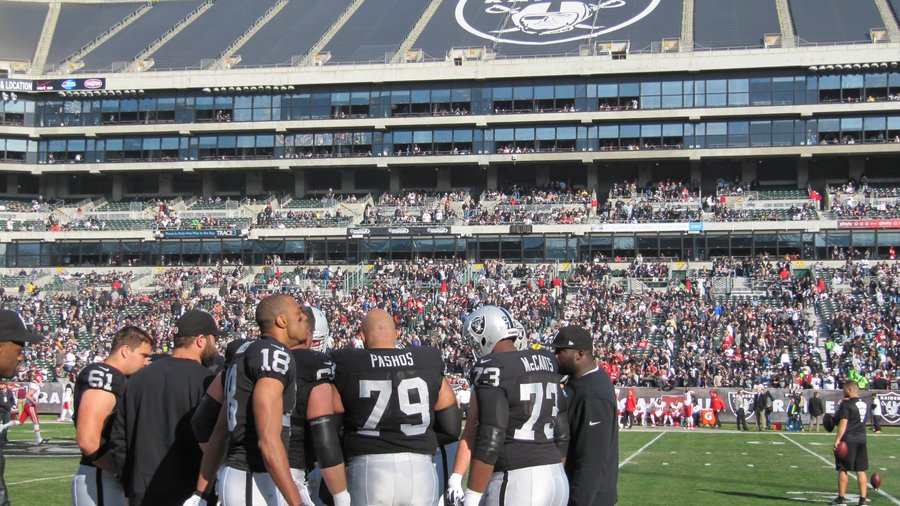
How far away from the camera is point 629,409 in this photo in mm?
33531

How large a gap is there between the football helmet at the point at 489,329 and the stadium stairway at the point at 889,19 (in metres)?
56.1

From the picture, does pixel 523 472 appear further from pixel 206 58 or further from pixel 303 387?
pixel 206 58

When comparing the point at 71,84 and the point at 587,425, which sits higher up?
the point at 71,84

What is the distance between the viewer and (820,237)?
52.9m

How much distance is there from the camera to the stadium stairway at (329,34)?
64.4 metres

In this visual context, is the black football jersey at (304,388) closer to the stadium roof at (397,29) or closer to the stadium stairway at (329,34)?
the stadium roof at (397,29)

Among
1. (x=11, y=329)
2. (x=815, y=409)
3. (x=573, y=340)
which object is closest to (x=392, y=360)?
(x=573, y=340)

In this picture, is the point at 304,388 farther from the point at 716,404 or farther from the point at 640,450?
the point at 716,404

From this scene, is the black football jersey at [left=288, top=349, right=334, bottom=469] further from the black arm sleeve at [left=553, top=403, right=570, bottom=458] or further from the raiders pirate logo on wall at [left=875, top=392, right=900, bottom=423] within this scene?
the raiders pirate logo on wall at [left=875, top=392, right=900, bottom=423]

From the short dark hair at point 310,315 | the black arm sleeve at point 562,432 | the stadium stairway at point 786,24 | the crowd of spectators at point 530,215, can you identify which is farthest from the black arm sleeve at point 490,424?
the stadium stairway at point 786,24

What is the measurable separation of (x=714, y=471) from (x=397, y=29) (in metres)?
51.1

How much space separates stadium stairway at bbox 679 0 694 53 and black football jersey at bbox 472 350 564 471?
53.7m

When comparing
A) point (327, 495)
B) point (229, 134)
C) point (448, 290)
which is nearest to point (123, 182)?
point (229, 134)

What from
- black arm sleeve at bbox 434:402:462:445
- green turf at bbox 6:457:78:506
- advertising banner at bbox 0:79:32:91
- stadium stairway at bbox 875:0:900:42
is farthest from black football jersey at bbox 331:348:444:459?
advertising banner at bbox 0:79:32:91
